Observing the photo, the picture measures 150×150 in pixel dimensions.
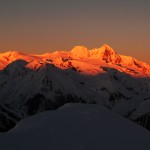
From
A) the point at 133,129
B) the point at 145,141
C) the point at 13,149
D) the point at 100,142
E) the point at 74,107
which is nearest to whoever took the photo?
the point at 13,149

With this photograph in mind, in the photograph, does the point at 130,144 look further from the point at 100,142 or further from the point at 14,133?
the point at 14,133

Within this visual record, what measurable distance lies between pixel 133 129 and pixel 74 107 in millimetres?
7920

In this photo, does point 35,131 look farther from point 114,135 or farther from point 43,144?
point 114,135

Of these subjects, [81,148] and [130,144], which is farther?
[130,144]

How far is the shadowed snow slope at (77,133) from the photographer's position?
42375 millimetres

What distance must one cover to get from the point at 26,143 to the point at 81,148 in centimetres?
501

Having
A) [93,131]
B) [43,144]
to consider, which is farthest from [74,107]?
[43,144]

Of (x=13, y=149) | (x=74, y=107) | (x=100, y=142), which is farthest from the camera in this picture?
(x=74, y=107)

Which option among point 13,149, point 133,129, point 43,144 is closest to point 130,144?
point 133,129

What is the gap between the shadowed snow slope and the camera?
42375 millimetres

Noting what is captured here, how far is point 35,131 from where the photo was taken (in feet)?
149

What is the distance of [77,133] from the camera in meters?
45.5

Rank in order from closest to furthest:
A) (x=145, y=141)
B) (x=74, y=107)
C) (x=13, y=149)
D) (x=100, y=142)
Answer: (x=13, y=149) < (x=100, y=142) < (x=145, y=141) < (x=74, y=107)

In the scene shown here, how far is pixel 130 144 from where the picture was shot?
1774 inches
